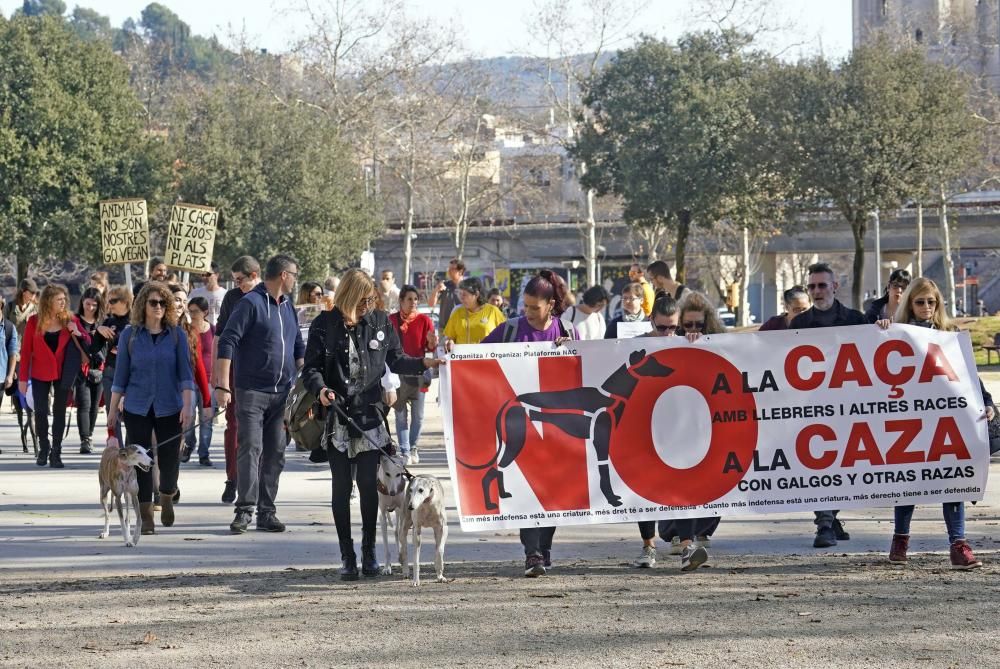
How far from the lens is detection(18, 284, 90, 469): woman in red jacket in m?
17.0

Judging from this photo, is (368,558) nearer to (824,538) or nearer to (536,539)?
(536,539)


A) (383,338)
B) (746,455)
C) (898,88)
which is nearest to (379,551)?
(383,338)

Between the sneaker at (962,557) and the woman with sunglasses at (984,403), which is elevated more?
the woman with sunglasses at (984,403)

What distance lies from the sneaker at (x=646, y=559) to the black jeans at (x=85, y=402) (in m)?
9.68

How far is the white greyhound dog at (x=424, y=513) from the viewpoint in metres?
9.05

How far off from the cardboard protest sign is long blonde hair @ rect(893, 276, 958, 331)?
56.9 feet

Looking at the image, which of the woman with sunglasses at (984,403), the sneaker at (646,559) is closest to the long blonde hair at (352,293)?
the sneaker at (646,559)

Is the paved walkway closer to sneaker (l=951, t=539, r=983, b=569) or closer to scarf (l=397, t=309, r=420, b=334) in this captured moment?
sneaker (l=951, t=539, r=983, b=569)

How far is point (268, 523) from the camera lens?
11656 mm

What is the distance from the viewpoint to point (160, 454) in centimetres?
1166

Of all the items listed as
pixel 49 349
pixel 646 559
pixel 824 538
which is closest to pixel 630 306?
pixel 824 538

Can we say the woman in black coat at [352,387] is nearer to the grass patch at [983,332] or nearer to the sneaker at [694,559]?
the sneaker at [694,559]

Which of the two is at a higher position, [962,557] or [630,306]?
[630,306]

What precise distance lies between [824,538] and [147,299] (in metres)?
5.06
